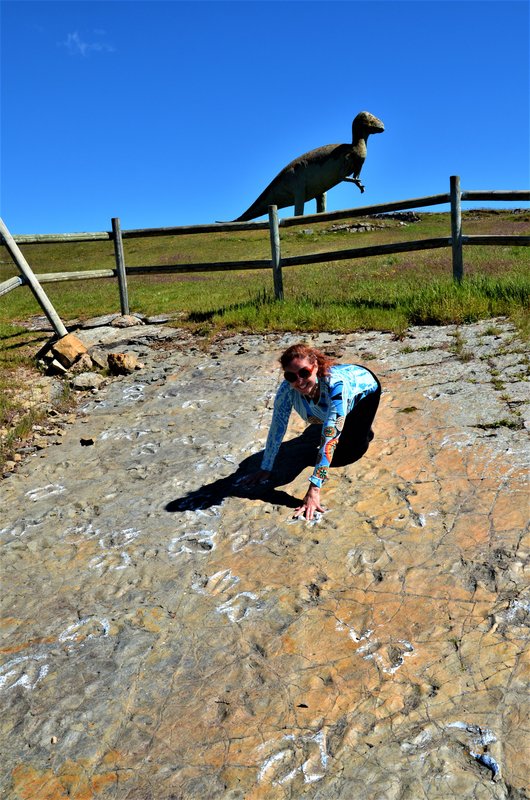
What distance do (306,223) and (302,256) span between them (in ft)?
1.92

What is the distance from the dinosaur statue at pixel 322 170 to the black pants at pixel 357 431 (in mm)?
12248

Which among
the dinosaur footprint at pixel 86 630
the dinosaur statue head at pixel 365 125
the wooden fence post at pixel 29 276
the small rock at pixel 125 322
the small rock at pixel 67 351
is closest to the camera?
the dinosaur footprint at pixel 86 630

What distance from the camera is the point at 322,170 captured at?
663 inches


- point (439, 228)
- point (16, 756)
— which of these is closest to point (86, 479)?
point (16, 756)

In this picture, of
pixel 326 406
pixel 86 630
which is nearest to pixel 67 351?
pixel 326 406

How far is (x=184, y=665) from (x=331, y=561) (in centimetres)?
113

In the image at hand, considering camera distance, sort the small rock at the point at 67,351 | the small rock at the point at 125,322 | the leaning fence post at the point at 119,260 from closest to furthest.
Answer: the small rock at the point at 67,351 → the small rock at the point at 125,322 → the leaning fence post at the point at 119,260

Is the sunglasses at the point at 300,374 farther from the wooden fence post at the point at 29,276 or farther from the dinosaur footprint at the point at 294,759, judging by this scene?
the wooden fence post at the point at 29,276

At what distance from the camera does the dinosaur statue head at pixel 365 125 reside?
15.9m

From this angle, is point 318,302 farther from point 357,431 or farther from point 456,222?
point 357,431

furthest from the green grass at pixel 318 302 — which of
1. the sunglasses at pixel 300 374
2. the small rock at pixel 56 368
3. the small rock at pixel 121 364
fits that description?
the sunglasses at pixel 300 374

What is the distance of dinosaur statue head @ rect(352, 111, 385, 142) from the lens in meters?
15.9

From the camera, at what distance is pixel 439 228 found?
3180 cm

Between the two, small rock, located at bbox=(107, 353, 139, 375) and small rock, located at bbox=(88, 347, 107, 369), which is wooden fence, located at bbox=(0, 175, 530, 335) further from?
small rock, located at bbox=(107, 353, 139, 375)
